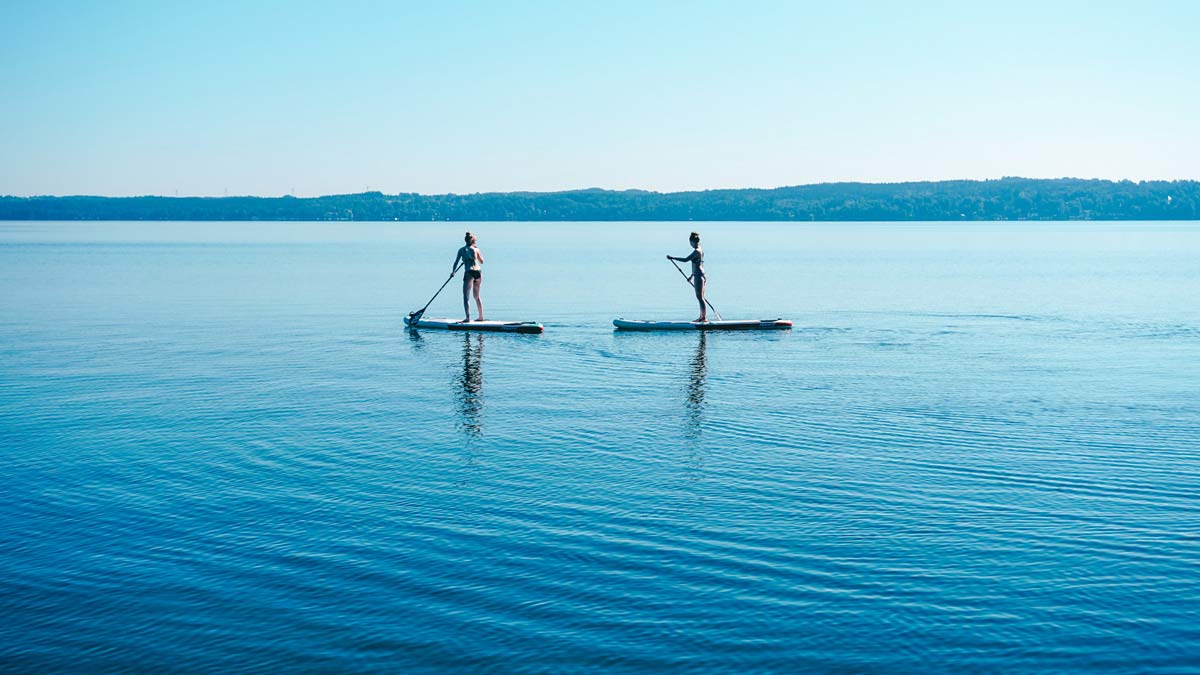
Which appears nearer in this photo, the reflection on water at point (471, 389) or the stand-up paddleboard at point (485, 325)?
the reflection on water at point (471, 389)

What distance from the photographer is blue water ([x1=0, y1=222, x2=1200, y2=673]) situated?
7.54 m

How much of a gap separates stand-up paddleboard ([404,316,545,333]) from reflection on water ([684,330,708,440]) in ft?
13.3

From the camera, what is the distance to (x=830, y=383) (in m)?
18.3

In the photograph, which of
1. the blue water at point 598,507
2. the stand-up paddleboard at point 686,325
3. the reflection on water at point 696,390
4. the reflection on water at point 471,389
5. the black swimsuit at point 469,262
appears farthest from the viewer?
the black swimsuit at point 469,262

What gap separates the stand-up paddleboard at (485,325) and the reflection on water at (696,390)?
13.3 ft

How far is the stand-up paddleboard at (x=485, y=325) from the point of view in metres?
25.8

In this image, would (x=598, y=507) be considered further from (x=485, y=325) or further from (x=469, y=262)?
(x=469, y=262)

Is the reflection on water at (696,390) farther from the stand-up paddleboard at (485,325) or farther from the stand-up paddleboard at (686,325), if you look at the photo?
the stand-up paddleboard at (485,325)

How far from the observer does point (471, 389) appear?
17.9 meters

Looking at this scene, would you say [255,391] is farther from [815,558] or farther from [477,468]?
[815,558]

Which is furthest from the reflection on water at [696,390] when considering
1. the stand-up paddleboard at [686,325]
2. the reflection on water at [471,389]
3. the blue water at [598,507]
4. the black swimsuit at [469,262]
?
the black swimsuit at [469,262]

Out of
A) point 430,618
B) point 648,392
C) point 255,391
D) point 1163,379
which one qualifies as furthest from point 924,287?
point 430,618

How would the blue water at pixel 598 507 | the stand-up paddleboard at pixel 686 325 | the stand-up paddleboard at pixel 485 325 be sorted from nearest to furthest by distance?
the blue water at pixel 598 507
the stand-up paddleboard at pixel 485 325
the stand-up paddleboard at pixel 686 325

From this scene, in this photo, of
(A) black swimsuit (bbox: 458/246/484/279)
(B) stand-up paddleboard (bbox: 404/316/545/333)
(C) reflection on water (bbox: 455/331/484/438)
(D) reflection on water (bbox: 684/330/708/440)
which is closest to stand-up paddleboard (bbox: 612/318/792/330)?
(D) reflection on water (bbox: 684/330/708/440)
